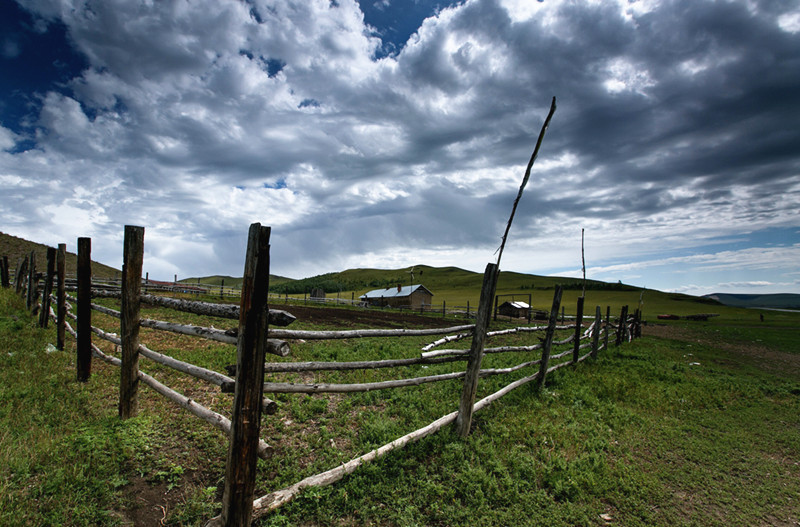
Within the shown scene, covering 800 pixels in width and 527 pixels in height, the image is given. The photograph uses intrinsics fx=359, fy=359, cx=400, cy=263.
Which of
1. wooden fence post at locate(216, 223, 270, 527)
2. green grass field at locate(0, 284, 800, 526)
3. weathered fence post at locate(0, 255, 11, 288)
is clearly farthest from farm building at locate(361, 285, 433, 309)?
wooden fence post at locate(216, 223, 270, 527)

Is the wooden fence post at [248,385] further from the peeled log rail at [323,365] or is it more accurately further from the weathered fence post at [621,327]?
the weathered fence post at [621,327]

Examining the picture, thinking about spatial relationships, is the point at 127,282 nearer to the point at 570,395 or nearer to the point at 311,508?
the point at 311,508

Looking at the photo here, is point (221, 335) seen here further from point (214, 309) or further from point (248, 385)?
point (248, 385)

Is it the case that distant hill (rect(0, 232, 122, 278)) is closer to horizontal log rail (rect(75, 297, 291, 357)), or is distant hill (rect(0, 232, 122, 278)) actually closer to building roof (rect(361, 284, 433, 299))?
building roof (rect(361, 284, 433, 299))

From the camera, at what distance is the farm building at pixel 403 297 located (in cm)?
4453

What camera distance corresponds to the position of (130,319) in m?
4.27

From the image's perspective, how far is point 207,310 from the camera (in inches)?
137

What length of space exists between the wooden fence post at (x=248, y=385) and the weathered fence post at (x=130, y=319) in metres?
2.44

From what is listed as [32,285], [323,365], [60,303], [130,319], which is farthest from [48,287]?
[323,365]

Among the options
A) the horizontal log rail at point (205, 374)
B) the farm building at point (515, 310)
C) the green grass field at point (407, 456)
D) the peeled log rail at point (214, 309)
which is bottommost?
the farm building at point (515, 310)

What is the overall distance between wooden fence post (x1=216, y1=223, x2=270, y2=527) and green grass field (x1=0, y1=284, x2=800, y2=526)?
0.42 metres

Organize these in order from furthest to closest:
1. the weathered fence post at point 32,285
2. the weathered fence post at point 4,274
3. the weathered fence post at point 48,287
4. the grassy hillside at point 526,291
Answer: the grassy hillside at point 526,291 < the weathered fence post at point 4,274 < the weathered fence post at point 32,285 < the weathered fence post at point 48,287

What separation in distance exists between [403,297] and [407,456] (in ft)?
135

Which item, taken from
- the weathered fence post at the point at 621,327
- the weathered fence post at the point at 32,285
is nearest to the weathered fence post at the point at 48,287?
the weathered fence post at the point at 32,285
